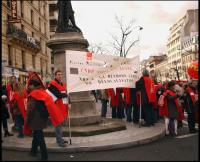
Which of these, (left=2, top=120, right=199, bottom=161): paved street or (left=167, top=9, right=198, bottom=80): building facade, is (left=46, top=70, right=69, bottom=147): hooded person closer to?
(left=2, top=120, right=199, bottom=161): paved street

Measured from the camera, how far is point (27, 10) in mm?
46750

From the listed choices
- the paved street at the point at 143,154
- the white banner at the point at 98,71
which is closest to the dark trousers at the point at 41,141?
the paved street at the point at 143,154

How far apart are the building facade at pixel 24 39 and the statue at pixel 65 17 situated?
780 inches

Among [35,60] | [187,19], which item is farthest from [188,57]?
[35,60]

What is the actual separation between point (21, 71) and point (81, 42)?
30755 millimetres

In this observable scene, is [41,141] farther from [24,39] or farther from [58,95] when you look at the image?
[24,39]

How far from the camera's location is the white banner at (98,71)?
9.91 meters

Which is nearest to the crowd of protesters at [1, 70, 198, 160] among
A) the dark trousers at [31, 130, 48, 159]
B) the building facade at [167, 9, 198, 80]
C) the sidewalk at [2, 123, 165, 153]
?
the dark trousers at [31, 130, 48, 159]

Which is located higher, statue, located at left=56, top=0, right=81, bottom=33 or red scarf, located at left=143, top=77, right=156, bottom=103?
statue, located at left=56, top=0, right=81, bottom=33

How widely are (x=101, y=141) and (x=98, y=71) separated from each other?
219 cm

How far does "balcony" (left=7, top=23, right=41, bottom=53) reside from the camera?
129ft

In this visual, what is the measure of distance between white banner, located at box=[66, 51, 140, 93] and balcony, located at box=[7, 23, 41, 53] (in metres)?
29.0

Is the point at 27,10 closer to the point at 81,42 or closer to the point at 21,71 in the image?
the point at 21,71

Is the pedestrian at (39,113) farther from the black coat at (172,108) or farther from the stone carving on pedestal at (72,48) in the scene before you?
the black coat at (172,108)
